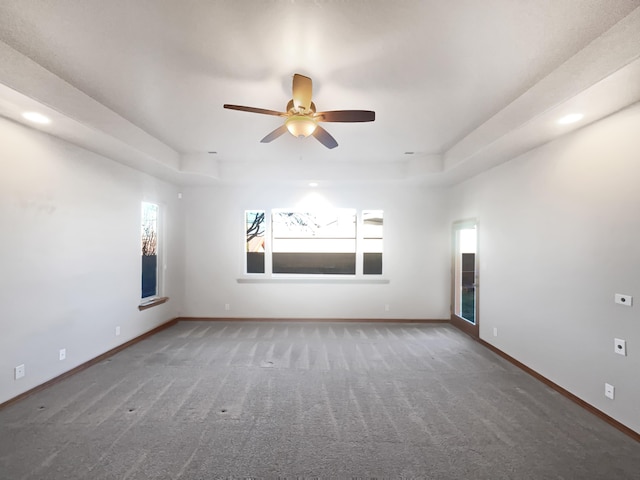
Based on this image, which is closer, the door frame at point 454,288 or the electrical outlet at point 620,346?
the electrical outlet at point 620,346

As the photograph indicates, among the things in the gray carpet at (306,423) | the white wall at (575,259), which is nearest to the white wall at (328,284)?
the white wall at (575,259)

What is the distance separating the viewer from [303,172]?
4.76 meters

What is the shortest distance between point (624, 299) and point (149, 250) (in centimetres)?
584

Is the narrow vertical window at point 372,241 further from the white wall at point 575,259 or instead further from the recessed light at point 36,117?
the recessed light at point 36,117

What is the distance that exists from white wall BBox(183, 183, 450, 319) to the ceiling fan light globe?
2917mm

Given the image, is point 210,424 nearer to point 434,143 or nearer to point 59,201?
point 59,201

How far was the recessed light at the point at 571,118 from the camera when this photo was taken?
2.33m

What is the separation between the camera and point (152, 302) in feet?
14.8

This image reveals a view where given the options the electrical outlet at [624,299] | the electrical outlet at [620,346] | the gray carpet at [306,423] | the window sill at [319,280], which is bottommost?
the gray carpet at [306,423]

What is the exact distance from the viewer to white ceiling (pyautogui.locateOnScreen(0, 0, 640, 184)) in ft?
5.35

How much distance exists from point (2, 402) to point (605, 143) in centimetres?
570

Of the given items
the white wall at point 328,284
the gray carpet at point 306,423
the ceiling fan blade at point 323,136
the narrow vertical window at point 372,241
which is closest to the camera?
the gray carpet at point 306,423

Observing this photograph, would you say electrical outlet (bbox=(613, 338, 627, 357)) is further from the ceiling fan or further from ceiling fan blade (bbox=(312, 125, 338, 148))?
ceiling fan blade (bbox=(312, 125, 338, 148))

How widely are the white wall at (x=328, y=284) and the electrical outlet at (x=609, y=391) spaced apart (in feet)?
9.65
